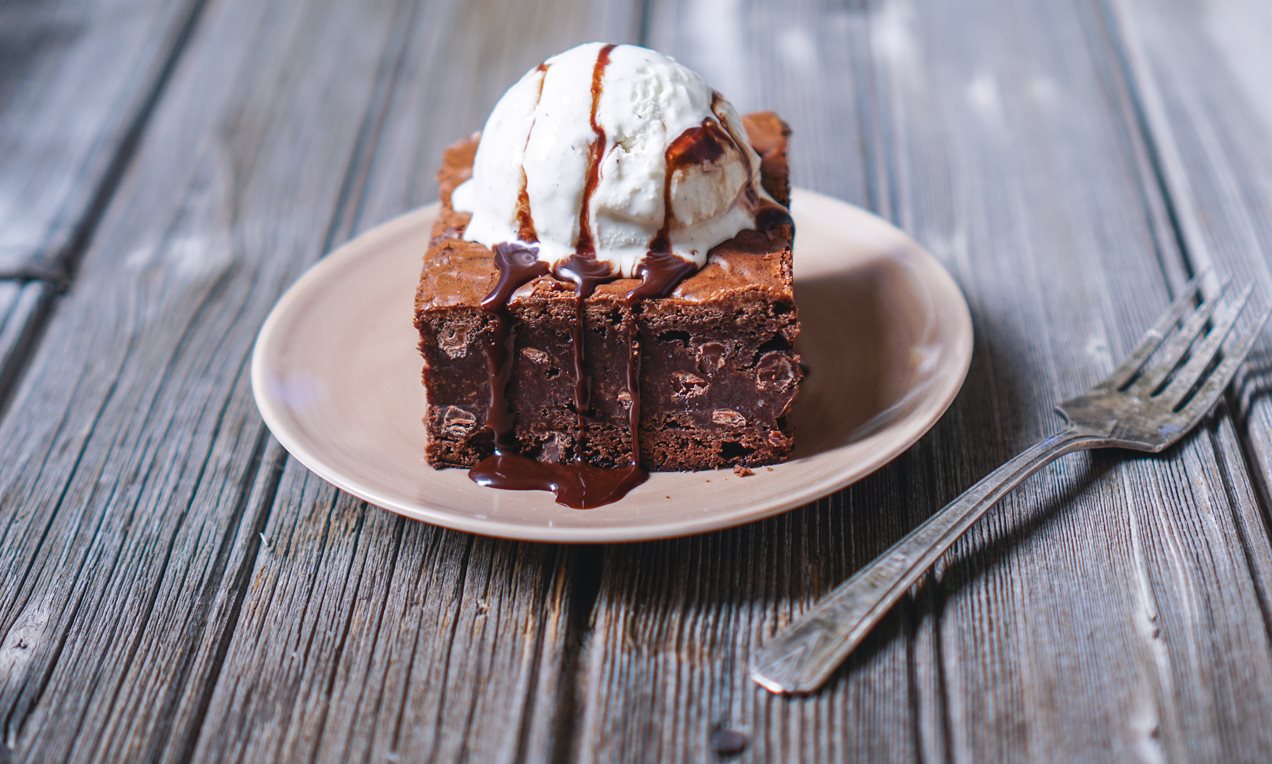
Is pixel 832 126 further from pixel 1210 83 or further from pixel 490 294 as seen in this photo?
pixel 490 294

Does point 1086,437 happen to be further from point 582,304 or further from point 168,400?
point 168,400

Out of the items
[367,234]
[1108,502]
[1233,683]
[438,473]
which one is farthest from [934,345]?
[367,234]

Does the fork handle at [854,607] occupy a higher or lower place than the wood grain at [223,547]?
higher

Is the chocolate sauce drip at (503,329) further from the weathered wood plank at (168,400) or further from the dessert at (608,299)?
the weathered wood plank at (168,400)

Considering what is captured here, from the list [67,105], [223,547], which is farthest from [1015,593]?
[67,105]

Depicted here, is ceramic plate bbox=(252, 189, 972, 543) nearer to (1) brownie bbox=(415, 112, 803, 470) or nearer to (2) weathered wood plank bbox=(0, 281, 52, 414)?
(1) brownie bbox=(415, 112, 803, 470)

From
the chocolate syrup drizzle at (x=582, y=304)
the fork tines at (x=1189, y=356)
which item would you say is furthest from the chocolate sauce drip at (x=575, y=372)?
the fork tines at (x=1189, y=356)

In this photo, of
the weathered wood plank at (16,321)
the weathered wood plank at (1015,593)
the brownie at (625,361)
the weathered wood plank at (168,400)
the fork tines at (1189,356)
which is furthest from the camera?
the weathered wood plank at (16,321)
